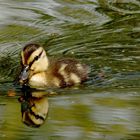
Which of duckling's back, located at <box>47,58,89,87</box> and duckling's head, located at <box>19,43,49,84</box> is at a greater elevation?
duckling's head, located at <box>19,43,49,84</box>

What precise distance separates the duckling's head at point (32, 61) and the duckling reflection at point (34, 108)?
7.1 inches

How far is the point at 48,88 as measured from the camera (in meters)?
6.09

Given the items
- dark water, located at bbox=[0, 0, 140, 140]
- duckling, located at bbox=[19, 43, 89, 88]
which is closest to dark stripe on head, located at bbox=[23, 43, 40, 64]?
duckling, located at bbox=[19, 43, 89, 88]

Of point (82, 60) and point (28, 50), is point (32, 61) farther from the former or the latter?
point (82, 60)

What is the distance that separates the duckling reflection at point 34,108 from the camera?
5.05 m

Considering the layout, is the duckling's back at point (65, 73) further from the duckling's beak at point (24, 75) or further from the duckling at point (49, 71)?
the duckling's beak at point (24, 75)

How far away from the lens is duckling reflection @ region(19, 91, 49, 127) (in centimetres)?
505

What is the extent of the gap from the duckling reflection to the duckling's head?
0.59 ft

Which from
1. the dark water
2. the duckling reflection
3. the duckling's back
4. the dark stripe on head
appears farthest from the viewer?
the duckling's back

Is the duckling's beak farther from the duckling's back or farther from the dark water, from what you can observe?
the duckling's back

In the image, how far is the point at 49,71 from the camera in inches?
245

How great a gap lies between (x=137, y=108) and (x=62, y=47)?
202 centimetres

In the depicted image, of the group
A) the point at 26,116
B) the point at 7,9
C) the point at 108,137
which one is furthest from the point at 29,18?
the point at 108,137

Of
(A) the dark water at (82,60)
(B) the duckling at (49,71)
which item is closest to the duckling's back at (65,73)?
(B) the duckling at (49,71)
